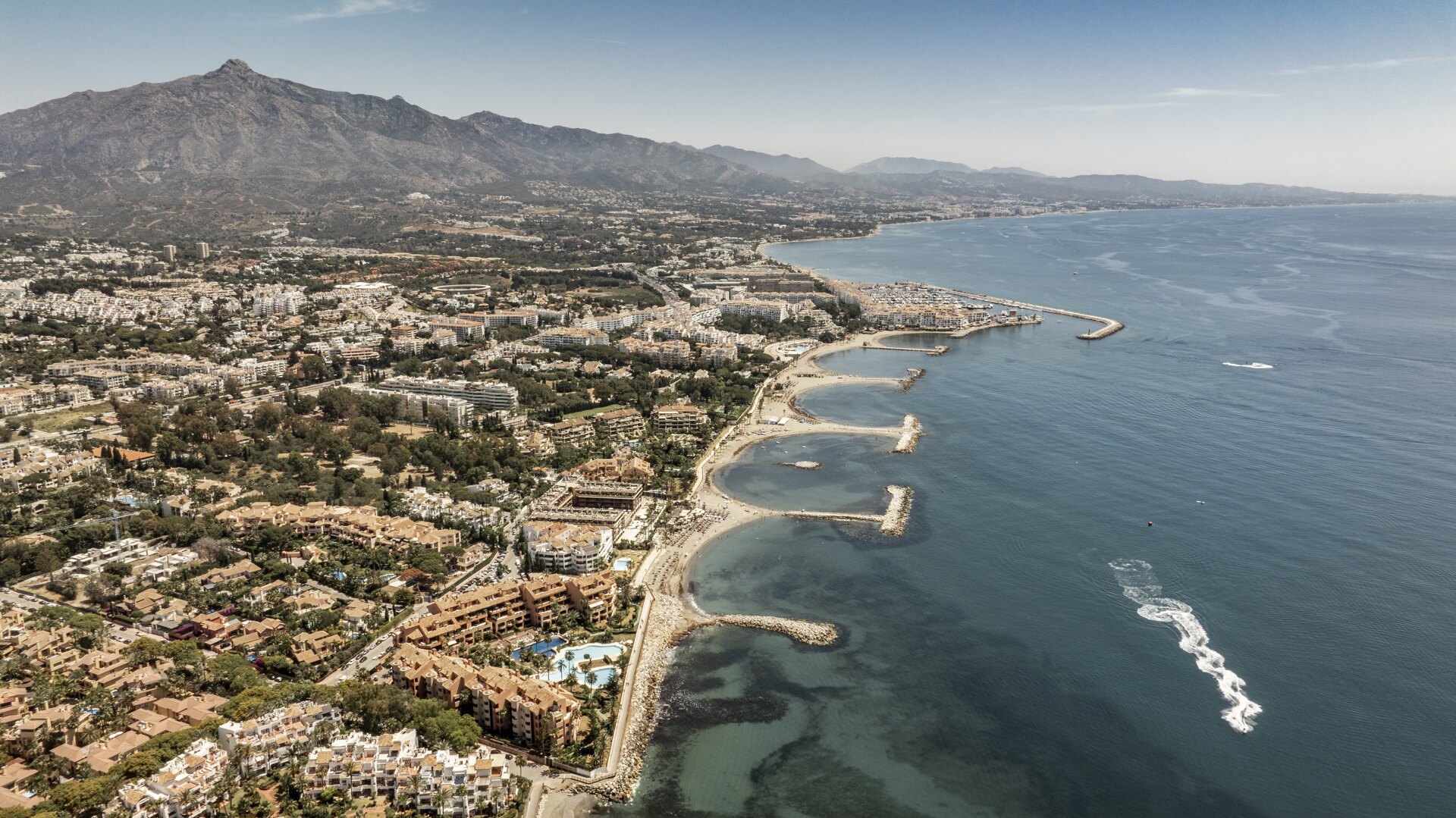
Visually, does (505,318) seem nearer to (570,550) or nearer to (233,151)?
(570,550)

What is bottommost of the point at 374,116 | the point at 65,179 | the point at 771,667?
the point at 771,667

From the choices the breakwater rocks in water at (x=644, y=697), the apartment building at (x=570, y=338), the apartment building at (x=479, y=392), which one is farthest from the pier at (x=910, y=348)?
the breakwater rocks in water at (x=644, y=697)

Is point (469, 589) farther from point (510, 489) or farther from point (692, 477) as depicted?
point (692, 477)

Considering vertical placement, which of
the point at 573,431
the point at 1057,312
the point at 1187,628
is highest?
the point at 1057,312

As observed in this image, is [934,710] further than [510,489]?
No

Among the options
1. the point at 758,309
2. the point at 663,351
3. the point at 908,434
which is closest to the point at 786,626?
the point at 908,434

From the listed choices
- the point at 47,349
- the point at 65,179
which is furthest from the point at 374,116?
the point at 47,349
